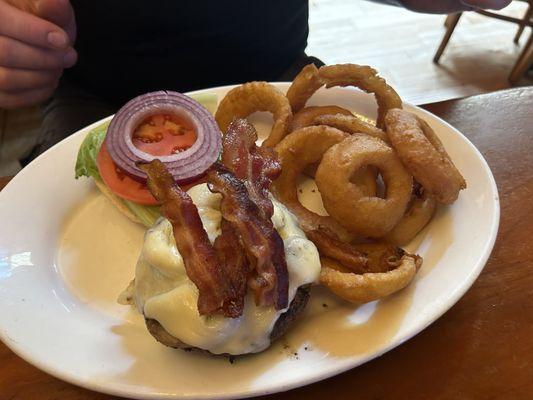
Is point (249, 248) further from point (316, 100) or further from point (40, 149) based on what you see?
point (40, 149)

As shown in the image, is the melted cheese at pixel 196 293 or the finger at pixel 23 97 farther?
the finger at pixel 23 97

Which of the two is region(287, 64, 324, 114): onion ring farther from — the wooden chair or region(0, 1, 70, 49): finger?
the wooden chair

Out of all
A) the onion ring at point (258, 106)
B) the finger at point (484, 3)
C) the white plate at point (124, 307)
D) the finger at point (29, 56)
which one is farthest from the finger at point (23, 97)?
the finger at point (484, 3)

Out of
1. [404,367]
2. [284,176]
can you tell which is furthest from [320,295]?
[284,176]

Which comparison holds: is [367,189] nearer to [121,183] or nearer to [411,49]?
[121,183]

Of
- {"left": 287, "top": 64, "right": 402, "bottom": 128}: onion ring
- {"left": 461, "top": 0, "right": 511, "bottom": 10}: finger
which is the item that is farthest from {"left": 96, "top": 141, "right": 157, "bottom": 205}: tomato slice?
{"left": 461, "top": 0, "right": 511, "bottom": 10}: finger

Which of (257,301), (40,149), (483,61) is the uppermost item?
(257,301)

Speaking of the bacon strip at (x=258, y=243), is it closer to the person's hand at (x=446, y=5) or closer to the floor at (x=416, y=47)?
the person's hand at (x=446, y=5)
